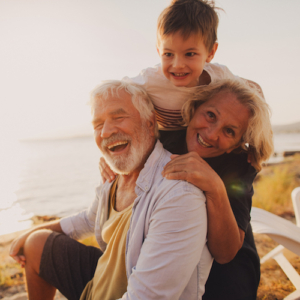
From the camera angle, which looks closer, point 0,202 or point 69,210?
point 69,210

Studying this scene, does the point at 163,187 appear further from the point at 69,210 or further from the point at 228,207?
the point at 69,210

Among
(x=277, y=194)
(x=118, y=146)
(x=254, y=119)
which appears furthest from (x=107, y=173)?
(x=277, y=194)

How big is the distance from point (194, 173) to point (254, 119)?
0.88 m

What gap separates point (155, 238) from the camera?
1.37 metres

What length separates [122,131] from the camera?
1984 millimetres

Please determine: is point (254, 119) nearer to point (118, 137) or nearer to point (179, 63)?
point (179, 63)

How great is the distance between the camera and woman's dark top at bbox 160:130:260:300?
173 centimetres

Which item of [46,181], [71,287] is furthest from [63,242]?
[46,181]

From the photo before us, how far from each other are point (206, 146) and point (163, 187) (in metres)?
0.69

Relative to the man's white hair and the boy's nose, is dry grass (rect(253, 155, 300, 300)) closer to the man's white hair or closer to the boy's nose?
the man's white hair

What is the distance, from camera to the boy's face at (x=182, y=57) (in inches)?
89.4

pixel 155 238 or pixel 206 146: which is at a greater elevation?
pixel 206 146

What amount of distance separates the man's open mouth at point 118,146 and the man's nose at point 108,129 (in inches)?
3.9

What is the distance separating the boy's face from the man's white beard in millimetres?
697
